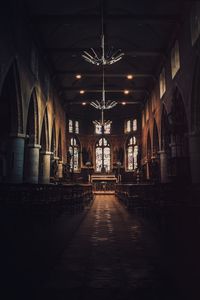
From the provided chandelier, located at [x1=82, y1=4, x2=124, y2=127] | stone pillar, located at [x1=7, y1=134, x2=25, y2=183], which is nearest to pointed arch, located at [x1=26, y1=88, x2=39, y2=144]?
stone pillar, located at [x1=7, y1=134, x2=25, y2=183]

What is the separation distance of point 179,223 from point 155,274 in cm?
372

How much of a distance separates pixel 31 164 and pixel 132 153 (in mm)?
20305

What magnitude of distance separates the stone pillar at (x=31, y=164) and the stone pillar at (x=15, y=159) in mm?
2724

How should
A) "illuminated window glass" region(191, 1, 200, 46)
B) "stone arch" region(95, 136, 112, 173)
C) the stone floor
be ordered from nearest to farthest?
the stone floor < "illuminated window glass" region(191, 1, 200, 46) < "stone arch" region(95, 136, 112, 173)

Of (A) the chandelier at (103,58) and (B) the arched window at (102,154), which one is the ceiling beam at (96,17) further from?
(B) the arched window at (102,154)

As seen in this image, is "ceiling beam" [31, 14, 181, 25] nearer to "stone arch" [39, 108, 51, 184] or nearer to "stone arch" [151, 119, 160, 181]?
"stone arch" [39, 108, 51, 184]

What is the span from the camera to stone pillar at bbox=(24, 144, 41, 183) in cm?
1455

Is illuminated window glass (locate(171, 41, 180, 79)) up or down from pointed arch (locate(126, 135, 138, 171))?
up

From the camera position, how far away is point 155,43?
1738 cm

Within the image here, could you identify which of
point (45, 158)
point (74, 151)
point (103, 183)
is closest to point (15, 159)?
point (45, 158)

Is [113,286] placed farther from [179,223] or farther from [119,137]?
[119,137]

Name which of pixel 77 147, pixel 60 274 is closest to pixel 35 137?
pixel 60 274

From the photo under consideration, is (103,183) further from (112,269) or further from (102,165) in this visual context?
(112,269)

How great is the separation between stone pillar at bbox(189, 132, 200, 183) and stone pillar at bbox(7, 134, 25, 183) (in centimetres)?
817
